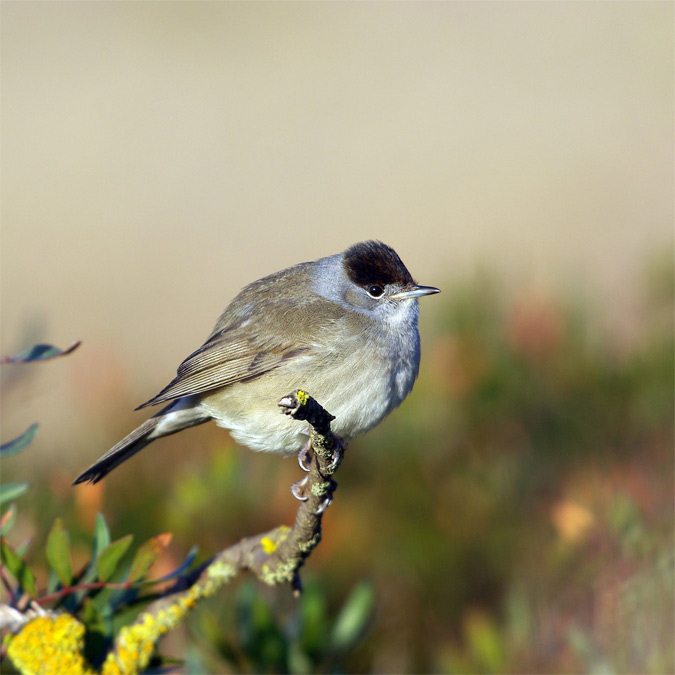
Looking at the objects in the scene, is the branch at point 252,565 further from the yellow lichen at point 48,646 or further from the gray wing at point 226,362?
the gray wing at point 226,362

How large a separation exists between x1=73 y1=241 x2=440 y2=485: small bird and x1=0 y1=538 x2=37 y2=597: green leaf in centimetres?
68

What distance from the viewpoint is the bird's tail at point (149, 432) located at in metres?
3.29

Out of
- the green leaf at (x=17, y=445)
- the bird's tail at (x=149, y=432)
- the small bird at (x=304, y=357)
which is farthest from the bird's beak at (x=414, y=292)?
the green leaf at (x=17, y=445)

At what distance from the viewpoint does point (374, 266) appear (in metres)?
3.49

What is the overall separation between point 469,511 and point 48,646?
1902 millimetres

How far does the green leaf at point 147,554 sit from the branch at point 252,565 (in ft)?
0.64

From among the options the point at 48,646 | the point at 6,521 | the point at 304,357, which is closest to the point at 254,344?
the point at 304,357

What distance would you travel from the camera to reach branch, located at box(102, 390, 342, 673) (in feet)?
8.36

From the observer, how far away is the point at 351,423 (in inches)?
125

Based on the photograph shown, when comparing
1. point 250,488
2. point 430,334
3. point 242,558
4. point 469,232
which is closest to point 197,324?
point 469,232

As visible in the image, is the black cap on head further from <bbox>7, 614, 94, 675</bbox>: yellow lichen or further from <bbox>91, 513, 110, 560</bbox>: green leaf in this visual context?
<bbox>7, 614, 94, 675</bbox>: yellow lichen

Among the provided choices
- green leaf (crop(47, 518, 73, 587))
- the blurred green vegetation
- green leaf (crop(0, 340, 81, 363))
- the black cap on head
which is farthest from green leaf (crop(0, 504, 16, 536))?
the black cap on head

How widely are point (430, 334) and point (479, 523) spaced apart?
1072 mm

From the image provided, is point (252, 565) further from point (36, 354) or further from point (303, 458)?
point (36, 354)
